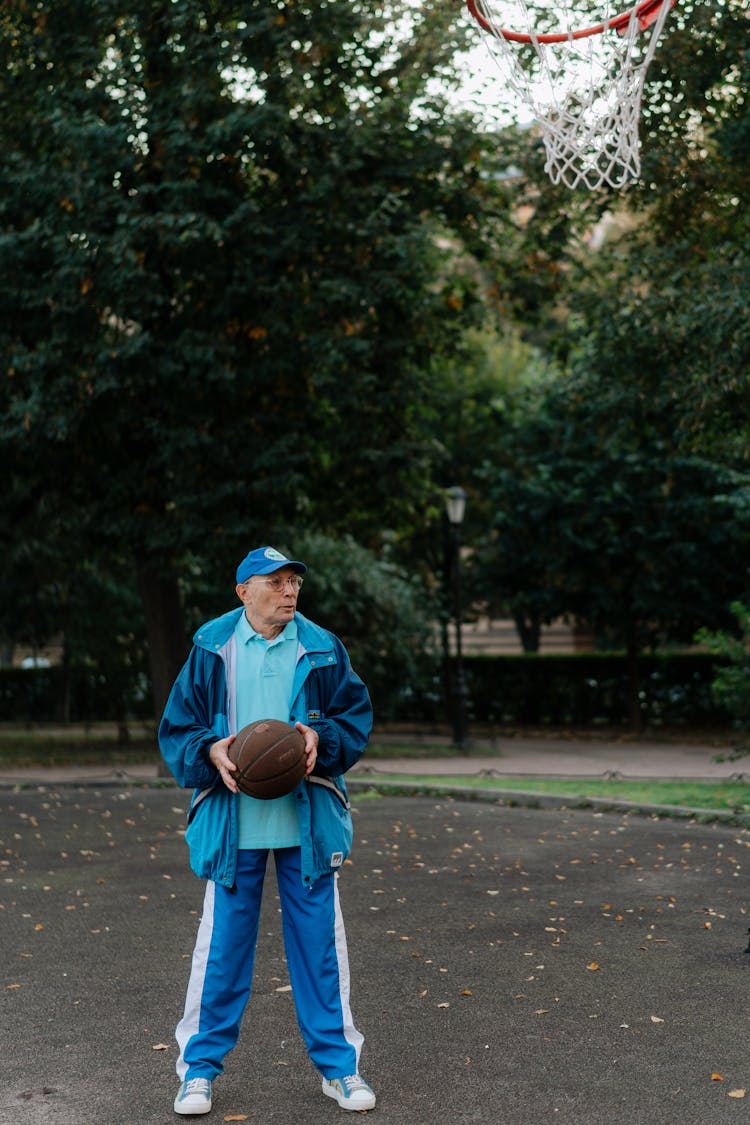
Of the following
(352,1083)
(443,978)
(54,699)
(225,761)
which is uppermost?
(225,761)

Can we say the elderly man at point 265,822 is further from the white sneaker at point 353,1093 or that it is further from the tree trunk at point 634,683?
the tree trunk at point 634,683

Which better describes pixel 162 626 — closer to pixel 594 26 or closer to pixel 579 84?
pixel 579 84

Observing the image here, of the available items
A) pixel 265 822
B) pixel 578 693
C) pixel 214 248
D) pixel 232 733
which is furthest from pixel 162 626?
pixel 265 822

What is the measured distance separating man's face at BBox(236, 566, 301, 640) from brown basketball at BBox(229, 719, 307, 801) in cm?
44

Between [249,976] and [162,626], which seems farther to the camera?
[162,626]

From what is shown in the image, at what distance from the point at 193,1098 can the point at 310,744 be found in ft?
4.44

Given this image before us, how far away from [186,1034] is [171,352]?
11.5 m

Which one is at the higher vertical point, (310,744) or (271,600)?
(271,600)

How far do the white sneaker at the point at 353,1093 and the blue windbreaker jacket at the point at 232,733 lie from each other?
2.46 feet

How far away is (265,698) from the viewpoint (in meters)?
4.86

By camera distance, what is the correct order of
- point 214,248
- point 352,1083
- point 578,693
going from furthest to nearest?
point 578,693, point 214,248, point 352,1083

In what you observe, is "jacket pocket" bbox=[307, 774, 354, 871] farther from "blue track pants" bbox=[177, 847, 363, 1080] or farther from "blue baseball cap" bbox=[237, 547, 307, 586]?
"blue baseball cap" bbox=[237, 547, 307, 586]

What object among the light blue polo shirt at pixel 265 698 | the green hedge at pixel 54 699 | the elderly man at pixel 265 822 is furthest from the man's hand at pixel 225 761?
the green hedge at pixel 54 699

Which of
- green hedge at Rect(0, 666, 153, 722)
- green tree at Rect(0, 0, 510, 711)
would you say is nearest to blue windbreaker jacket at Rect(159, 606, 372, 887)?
green tree at Rect(0, 0, 510, 711)
